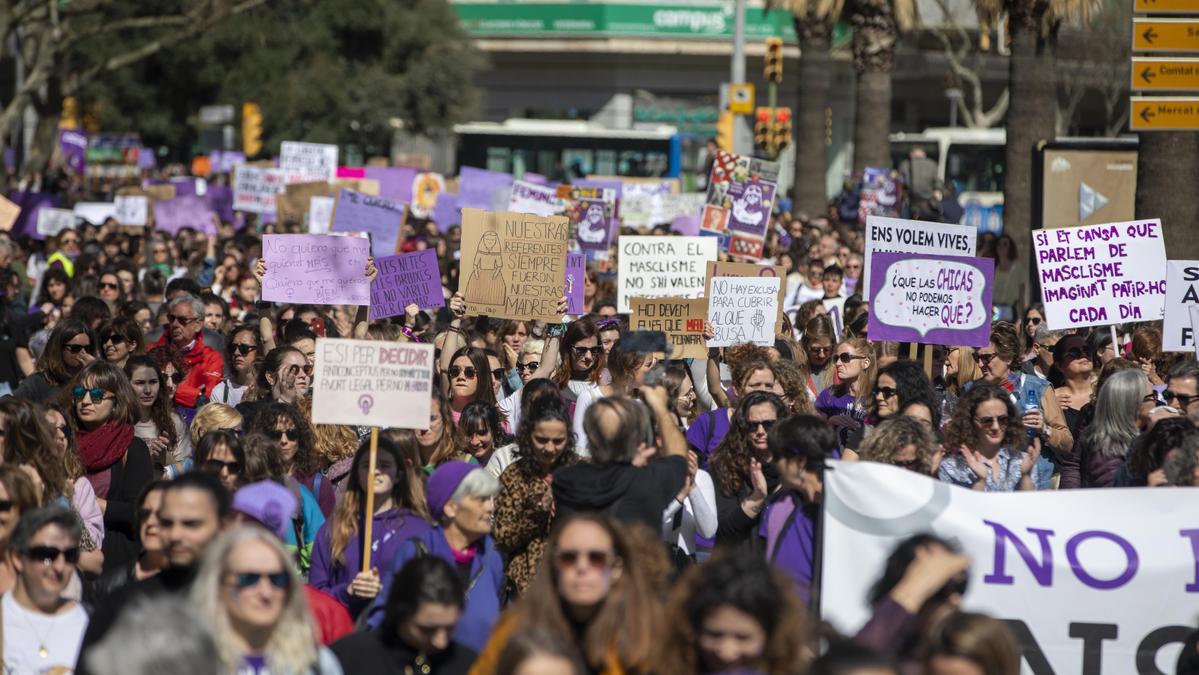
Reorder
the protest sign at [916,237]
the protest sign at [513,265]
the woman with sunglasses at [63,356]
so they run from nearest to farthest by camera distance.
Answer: the woman with sunglasses at [63,356], the protest sign at [916,237], the protest sign at [513,265]

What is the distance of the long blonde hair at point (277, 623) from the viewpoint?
4.45 metres

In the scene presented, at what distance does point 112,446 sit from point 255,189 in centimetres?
1544

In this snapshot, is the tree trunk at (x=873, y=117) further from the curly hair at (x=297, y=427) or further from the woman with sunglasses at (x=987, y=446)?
the curly hair at (x=297, y=427)

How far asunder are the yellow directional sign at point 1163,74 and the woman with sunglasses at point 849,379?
402 cm

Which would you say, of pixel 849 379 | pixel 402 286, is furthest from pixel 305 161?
pixel 849 379

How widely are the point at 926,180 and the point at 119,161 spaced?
22340 mm

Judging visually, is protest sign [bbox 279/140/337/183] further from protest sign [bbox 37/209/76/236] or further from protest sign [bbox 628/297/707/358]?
protest sign [bbox 628/297/707/358]

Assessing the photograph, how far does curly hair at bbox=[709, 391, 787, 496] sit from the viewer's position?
23.0 feet

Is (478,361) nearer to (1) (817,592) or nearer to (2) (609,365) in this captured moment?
(2) (609,365)

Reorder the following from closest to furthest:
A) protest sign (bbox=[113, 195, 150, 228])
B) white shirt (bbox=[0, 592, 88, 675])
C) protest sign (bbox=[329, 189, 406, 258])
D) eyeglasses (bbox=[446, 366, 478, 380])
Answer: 1. white shirt (bbox=[0, 592, 88, 675])
2. eyeglasses (bbox=[446, 366, 478, 380])
3. protest sign (bbox=[329, 189, 406, 258])
4. protest sign (bbox=[113, 195, 150, 228])

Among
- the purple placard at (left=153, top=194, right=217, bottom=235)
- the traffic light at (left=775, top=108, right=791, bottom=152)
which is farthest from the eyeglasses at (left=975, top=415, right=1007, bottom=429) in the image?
the traffic light at (left=775, top=108, right=791, bottom=152)

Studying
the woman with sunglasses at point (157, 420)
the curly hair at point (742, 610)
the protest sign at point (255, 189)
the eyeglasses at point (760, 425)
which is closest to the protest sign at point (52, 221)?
the protest sign at point (255, 189)

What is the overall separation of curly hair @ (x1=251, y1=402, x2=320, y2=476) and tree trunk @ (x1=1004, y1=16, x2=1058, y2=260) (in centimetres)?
1321

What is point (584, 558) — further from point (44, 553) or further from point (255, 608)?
point (44, 553)
